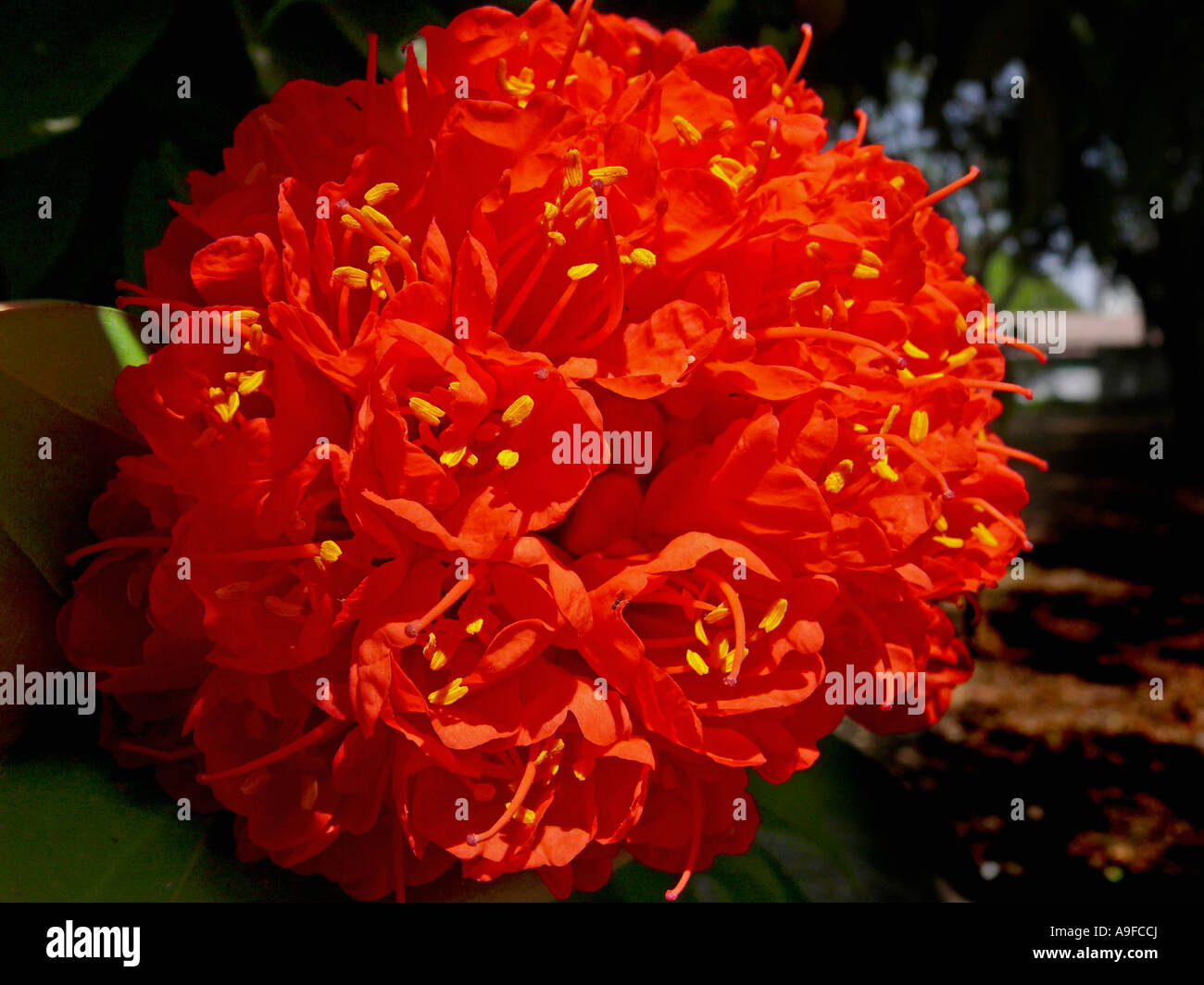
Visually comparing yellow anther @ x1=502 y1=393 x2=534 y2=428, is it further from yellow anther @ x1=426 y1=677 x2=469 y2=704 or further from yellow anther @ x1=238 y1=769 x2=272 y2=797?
yellow anther @ x1=238 y1=769 x2=272 y2=797

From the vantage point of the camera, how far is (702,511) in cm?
58

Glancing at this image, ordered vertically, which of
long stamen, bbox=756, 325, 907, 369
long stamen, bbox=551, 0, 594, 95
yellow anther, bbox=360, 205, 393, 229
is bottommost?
long stamen, bbox=756, 325, 907, 369

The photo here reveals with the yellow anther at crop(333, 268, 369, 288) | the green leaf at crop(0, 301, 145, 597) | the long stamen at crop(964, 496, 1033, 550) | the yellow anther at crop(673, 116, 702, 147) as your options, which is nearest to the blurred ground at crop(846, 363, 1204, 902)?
the long stamen at crop(964, 496, 1033, 550)

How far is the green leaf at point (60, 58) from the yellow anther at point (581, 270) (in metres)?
0.44

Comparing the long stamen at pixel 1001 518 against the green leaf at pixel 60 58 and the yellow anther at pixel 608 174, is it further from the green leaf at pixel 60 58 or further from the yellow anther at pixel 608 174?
the green leaf at pixel 60 58

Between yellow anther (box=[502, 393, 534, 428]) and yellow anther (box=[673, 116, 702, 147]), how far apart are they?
199mm

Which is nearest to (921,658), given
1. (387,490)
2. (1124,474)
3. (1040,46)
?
(387,490)

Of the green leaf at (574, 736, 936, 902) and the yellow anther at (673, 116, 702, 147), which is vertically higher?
the yellow anther at (673, 116, 702, 147)

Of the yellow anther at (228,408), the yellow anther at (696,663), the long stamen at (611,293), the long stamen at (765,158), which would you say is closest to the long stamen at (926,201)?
the long stamen at (765,158)

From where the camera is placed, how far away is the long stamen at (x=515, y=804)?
0.53 m

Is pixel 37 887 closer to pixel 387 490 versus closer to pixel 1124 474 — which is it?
pixel 387 490

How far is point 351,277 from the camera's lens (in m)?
0.55

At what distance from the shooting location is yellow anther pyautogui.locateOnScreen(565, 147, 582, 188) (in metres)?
0.55

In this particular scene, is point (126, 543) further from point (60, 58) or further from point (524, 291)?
point (60, 58)
